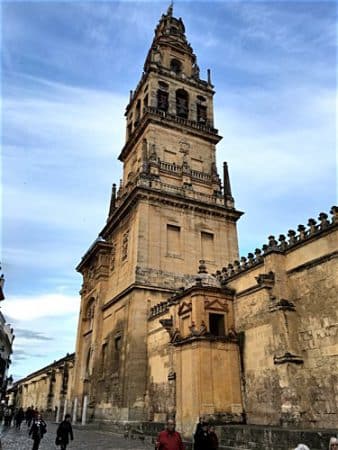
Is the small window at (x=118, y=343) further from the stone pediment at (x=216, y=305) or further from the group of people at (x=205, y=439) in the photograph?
the group of people at (x=205, y=439)

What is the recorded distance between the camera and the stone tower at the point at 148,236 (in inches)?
860

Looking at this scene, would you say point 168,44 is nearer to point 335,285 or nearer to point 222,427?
point 335,285

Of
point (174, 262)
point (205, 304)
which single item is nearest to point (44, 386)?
point (174, 262)

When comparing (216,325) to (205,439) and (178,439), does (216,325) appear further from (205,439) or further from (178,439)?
(178,439)

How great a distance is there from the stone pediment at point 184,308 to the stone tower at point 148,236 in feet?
17.5

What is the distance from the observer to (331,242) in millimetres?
11906

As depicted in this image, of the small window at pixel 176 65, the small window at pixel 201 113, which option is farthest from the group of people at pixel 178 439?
the small window at pixel 176 65

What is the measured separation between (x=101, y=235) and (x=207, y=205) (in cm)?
904

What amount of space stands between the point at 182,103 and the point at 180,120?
10.7 ft

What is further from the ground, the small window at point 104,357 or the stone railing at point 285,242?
the stone railing at point 285,242

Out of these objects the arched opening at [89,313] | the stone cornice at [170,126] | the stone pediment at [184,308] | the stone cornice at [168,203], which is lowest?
the stone pediment at [184,308]

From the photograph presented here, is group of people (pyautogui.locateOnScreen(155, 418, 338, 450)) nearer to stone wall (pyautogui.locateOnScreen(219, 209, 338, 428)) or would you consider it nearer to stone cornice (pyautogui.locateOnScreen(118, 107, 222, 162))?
stone wall (pyautogui.locateOnScreen(219, 209, 338, 428))

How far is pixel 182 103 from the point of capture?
32.0m

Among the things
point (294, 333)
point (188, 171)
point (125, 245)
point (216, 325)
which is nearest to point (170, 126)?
point (188, 171)
